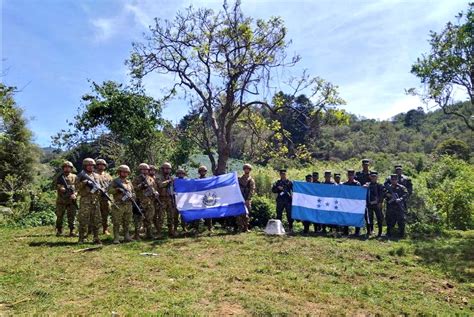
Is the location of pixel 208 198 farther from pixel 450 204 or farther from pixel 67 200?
pixel 450 204

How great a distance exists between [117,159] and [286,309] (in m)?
10.8

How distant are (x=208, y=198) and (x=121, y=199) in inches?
99.4

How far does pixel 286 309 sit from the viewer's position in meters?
5.89

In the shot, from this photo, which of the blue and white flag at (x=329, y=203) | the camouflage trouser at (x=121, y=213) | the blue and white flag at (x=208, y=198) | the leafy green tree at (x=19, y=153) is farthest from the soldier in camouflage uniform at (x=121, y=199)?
the leafy green tree at (x=19, y=153)

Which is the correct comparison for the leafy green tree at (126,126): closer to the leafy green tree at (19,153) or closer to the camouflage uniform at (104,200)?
the camouflage uniform at (104,200)

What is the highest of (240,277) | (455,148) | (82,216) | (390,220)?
(455,148)

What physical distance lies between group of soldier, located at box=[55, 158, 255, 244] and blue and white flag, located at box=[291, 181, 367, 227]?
55.8 inches

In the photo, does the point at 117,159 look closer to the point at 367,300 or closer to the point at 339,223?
the point at 339,223

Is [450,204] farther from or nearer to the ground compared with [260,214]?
farther from the ground

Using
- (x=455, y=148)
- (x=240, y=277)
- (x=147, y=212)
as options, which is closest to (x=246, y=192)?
(x=147, y=212)

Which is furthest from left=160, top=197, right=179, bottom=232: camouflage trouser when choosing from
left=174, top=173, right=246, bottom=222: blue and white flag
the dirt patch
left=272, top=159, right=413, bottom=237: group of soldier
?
the dirt patch

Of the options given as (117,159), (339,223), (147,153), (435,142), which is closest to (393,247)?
(339,223)

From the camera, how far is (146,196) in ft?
35.3

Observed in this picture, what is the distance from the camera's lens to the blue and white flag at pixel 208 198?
448 inches
